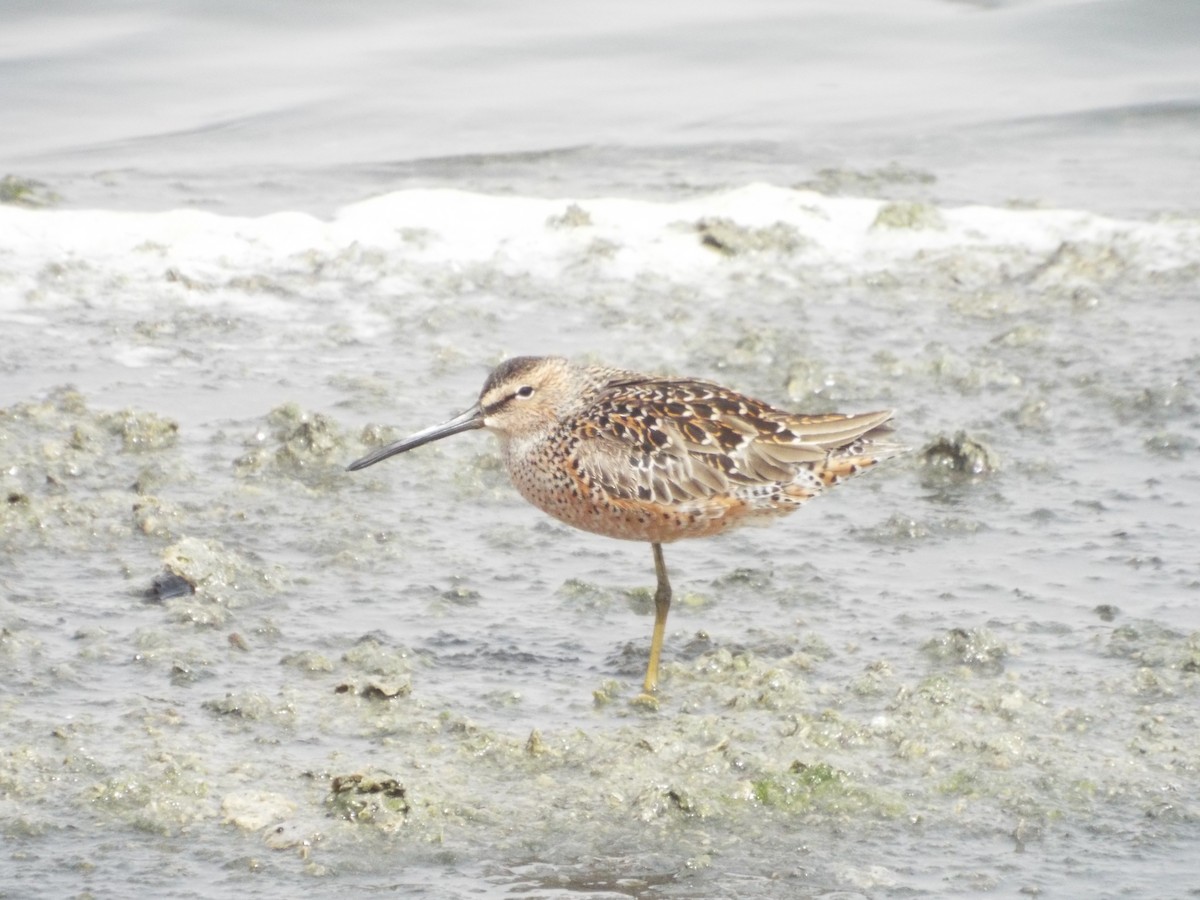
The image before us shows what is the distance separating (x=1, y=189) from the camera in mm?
8531

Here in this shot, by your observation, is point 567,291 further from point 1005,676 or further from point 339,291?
point 1005,676

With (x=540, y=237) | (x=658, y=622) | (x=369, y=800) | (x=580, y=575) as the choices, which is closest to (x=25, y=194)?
(x=540, y=237)

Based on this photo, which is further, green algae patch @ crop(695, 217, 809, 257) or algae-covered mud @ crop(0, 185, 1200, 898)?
green algae patch @ crop(695, 217, 809, 257)

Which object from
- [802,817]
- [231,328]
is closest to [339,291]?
[231,328]

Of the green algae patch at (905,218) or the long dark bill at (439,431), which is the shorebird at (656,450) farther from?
the green algae patch at (905,218)

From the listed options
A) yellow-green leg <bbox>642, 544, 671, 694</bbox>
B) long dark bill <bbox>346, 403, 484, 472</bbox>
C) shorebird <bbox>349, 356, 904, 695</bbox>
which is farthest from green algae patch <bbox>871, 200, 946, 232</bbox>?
yellow-green leg <bbox>642, 544, 671, 694</bbox>

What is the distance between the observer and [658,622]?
4797mm

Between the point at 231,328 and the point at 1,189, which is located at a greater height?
the point at 1,189

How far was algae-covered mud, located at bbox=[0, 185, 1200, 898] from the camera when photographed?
3875 mm

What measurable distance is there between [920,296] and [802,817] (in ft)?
13.0

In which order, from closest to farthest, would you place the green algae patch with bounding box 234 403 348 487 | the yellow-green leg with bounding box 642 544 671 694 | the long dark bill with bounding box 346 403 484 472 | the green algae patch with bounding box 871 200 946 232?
the yellow-green leg with bounding box 642 544 671 694 < the long dark bill with bounding box 346 403 484 472 < the green algae patch with bounding box 234 403 348 487 < the green algae patch with bounding box 871 200 946 232

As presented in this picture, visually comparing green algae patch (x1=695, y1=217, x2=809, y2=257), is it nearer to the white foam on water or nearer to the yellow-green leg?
the white foam on water

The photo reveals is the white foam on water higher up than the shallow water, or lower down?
higher up

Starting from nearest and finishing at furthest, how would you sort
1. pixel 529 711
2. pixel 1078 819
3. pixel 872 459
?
pixel 1078 819
pixel 529 711
pixel 872 459
